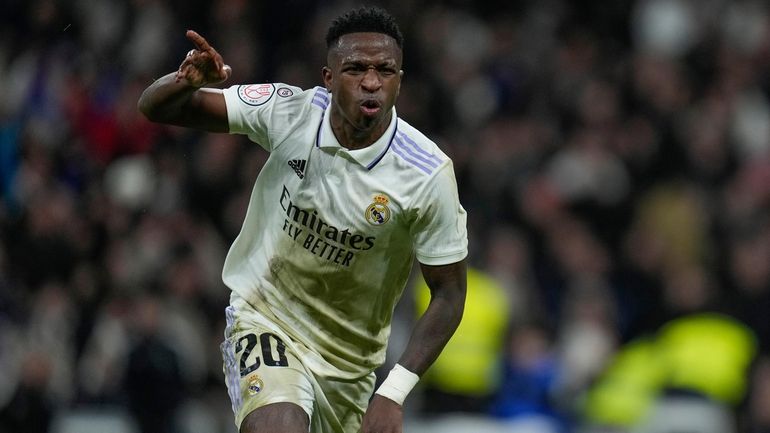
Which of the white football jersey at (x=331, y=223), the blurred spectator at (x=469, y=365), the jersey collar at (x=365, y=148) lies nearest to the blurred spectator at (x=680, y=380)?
the blurred spectator at (x=469, y=365)

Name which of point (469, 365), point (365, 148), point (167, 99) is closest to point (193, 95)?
point (167, 99)

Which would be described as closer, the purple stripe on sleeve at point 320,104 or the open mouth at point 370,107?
the open mouth at point 370,107

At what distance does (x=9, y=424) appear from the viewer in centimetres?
1154

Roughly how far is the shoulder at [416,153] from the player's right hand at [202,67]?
2.48 ft

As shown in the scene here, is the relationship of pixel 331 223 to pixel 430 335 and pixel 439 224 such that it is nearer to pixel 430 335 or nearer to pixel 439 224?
pixel 439 224

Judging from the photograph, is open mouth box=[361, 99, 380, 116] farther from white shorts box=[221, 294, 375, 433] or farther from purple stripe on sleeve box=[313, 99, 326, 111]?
white shorts box=[221, 294, 375, 433]

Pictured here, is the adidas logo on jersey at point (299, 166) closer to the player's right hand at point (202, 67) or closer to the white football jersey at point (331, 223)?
the white football jersey at point (331, 223)

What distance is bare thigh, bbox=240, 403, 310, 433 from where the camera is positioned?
5.99 m

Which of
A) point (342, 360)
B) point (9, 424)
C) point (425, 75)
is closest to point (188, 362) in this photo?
point (9, 424)

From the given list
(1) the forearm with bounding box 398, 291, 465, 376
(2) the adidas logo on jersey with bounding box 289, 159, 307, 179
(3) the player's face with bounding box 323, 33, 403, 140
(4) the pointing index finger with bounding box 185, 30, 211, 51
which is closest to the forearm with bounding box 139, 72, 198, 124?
(4) the pointing index finger with bounding box 185, 30, 211, 51

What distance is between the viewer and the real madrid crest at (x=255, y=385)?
20.3ft

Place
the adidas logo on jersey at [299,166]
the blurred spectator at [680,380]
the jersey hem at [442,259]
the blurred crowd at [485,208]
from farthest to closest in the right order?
1. the blurred crowd at [485,208]
2. the blurred spectator at [680,380]
3. the adidas logo on jersey at [299,166]
4. the jersey hem at [442,259]

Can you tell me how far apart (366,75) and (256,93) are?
0.59 meters

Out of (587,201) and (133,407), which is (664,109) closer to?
(587,201)
